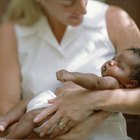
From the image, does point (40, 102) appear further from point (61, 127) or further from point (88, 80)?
point (88, 80)

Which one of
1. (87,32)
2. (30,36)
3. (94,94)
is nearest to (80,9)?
(87,32)

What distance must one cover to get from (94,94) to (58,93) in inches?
7.0

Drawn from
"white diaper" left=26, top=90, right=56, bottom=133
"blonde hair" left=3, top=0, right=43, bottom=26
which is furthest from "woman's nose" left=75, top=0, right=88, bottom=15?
"white diaper" left=26, top=90, right=56, bottom=133

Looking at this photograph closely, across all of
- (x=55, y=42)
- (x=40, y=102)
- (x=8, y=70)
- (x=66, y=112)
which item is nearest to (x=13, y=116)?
(x=40, y=102)

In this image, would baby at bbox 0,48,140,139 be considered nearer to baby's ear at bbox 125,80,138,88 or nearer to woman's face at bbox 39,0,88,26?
baby's ear at bbox 125,80,138,88

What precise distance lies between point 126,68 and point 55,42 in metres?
0.53

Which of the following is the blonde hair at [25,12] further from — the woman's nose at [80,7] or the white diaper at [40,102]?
the white diaper at [40,102]

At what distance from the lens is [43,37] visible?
6.93 ft

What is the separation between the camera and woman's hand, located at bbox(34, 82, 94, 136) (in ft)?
5.40

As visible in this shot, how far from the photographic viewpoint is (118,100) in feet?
5.46

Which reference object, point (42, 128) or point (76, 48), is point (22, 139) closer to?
point (42, 128)

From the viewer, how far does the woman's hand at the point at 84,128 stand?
1669 mm

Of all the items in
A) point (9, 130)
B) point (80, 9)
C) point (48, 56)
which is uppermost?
point (80, 9)

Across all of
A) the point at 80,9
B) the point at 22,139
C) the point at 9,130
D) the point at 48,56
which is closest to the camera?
the point at 22,139
